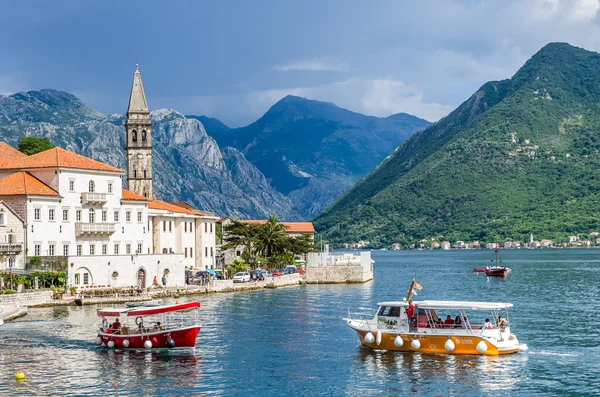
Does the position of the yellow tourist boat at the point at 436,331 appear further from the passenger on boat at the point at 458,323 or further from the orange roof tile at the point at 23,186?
the orange roof tile at the point at 23,186

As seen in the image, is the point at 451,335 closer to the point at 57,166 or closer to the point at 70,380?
the point at 70,380

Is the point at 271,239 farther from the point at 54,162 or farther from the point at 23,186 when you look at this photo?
the point at 23,186

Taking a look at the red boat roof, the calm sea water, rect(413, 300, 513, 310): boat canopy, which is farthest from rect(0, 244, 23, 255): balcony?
rect(413, 300, 513, 310): boat canopy

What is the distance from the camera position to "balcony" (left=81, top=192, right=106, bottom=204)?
86.9 metres

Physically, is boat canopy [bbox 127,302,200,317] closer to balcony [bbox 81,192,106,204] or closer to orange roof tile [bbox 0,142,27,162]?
balcony [bbox 81,192,106,204]

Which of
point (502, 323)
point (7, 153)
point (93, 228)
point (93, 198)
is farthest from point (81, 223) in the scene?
point (502, 323)

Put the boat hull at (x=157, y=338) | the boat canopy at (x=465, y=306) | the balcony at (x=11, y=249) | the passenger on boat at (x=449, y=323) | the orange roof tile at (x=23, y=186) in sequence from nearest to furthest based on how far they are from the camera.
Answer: the boat canopy at (x=465, y=306) → the passenger on boat at (x=449, y=323) → the boat hull at (x=157, y=338) → the balcony at (x=11, y=249) → the orange roof tile at (x=23, y=186)

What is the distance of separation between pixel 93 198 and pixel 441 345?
161ft

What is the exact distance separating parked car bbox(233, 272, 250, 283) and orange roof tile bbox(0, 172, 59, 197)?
25.0 meters

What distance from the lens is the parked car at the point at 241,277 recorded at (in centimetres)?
10019

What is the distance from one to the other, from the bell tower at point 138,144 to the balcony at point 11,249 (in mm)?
38566

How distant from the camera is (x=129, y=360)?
1892 inches

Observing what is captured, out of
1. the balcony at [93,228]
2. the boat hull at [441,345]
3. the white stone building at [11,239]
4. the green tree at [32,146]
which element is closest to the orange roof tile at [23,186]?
the white stone building at [11,239]

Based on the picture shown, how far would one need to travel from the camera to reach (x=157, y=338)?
51.2 meters
